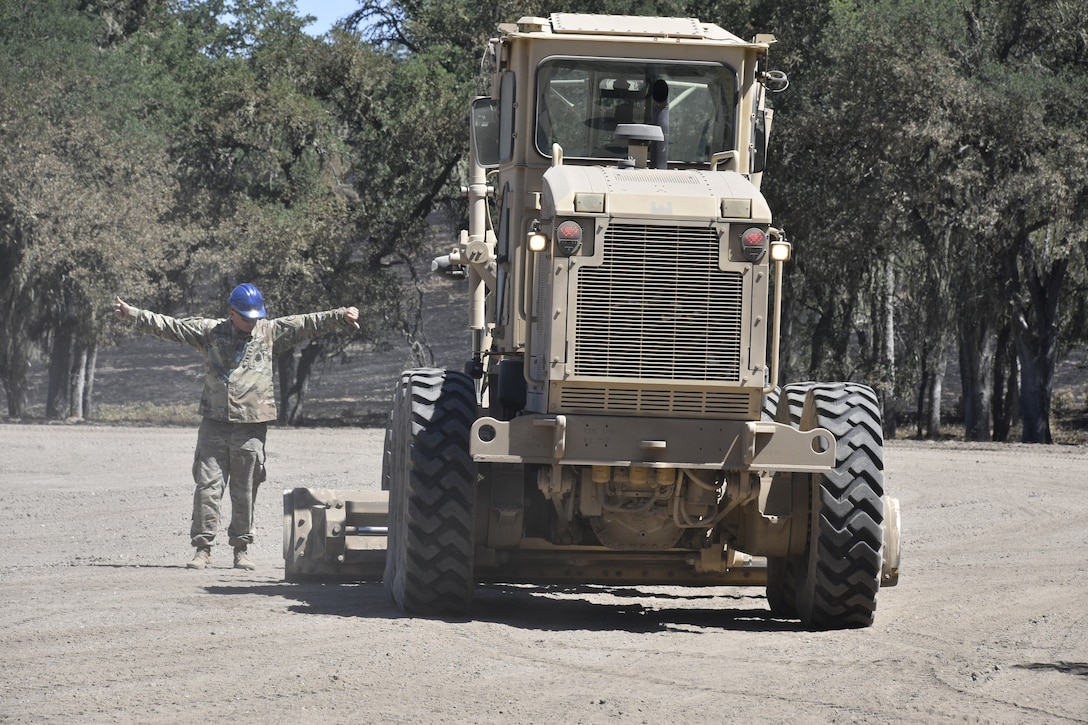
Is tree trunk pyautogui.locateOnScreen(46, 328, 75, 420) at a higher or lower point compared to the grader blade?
higher

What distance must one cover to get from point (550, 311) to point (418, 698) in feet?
8.23

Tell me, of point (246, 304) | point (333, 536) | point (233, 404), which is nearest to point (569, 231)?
point (333, 536)

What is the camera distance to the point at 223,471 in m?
12.1

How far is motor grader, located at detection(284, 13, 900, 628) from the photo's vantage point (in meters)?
8.70

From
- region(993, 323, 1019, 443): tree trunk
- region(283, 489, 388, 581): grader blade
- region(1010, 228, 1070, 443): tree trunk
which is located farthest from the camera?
region(993, 323, 1019, 443): tree trunk

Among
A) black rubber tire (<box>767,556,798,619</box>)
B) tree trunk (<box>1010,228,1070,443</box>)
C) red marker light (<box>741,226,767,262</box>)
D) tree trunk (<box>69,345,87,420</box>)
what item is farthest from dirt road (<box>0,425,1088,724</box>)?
tree trunk (<box>69,345,87,420</box>)

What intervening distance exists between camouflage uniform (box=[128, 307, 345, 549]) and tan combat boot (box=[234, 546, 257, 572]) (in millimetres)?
48

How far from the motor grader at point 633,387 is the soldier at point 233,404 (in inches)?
71.1

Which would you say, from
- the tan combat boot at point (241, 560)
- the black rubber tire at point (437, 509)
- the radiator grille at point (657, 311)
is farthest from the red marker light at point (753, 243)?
the tan combat boot at point (241, 560)

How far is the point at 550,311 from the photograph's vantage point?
28.6 ft

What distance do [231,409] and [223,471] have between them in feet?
1.79

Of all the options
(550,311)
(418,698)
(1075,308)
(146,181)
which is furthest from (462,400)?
(1075,308)

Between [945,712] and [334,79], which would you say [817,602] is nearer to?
[945,712]

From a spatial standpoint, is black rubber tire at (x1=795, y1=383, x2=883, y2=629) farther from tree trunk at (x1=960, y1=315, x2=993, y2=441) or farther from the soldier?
tree trunk at (x1=960, y1=315, x2=993, y2=441)
